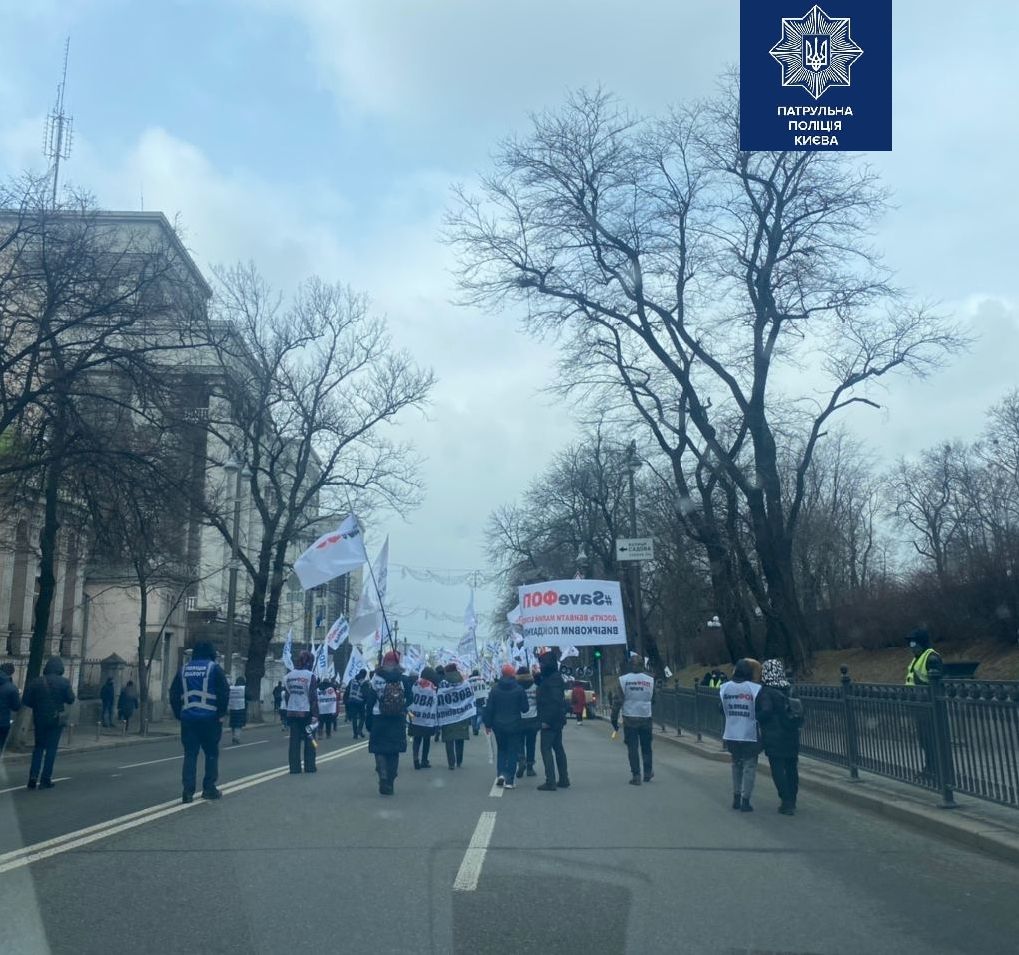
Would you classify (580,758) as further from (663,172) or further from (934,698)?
(663,172)

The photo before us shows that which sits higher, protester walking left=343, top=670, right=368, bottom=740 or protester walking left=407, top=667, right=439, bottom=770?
protester walking left=407, top=667, right=439, bottom=770

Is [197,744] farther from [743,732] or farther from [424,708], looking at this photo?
[743,732]

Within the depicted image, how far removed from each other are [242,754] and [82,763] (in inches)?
118

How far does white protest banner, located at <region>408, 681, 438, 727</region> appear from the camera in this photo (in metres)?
16.6

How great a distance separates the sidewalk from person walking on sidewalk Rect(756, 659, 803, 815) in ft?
3.16

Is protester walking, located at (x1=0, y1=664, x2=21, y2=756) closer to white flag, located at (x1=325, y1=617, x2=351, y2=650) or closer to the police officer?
the police officer

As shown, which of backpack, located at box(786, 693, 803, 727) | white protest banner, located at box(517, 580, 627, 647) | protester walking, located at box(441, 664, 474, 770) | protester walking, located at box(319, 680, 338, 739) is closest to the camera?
backpack, located at box(786, 693, 803, 727)

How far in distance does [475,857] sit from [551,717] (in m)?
5.60

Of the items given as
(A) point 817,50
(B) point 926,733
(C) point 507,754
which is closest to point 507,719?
(C) point 507,754

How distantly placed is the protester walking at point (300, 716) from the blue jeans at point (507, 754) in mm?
3009

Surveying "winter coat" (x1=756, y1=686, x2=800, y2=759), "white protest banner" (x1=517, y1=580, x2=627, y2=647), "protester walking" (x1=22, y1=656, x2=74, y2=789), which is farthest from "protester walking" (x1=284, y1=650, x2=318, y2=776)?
"white protest banner" (x1=517, y1=580, x2=627, y2=647)

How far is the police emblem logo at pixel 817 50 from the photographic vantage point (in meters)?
9.47

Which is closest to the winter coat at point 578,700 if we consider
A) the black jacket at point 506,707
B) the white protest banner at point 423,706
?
the white protest banner at point 423,706

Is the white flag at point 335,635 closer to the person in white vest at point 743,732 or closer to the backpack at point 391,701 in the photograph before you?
the backpack at point 391,701
